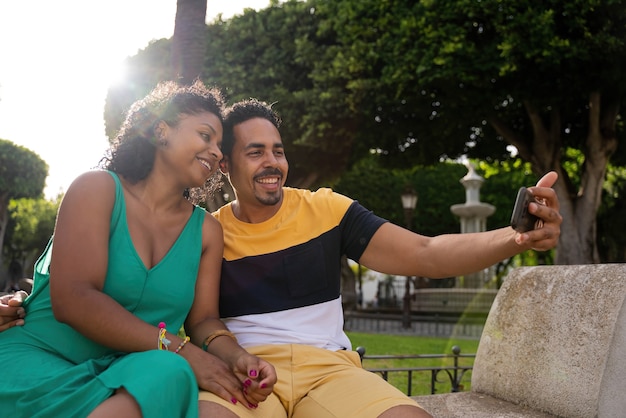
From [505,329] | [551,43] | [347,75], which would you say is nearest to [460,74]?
[551,43]

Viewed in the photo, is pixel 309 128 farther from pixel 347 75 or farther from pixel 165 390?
pixel 165 390

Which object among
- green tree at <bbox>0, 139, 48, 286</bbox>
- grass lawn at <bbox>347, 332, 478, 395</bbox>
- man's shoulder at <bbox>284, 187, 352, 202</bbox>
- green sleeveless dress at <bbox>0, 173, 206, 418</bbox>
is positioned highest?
green tree at <bbox>0, 139, 48, 286</bbox>

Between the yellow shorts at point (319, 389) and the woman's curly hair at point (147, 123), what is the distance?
90 centimetres

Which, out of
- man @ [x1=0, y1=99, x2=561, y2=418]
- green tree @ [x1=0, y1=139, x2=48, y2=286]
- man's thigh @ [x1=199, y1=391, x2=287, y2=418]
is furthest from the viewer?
green tree @ [x1=0, y1=139, x2=48, y2=286]

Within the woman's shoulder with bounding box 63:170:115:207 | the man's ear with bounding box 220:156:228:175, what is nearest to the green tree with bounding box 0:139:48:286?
the man's ear with bounding box 220:156:228:175

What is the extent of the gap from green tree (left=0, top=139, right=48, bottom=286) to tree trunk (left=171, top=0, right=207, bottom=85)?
36.6m

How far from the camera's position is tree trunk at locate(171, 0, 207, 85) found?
18.2ft

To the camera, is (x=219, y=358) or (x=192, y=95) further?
(x=192, y=95)

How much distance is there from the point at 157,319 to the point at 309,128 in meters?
14.5

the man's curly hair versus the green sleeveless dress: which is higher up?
the man's curly hair

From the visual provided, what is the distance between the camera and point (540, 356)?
131 inches

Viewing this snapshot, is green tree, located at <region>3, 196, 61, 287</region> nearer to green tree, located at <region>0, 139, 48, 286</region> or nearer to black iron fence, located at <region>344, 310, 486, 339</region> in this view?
green tree, located at <region>0, 139, 48, 286</region>

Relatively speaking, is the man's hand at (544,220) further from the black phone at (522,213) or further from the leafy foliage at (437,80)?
the leafy foliage at (437,80)

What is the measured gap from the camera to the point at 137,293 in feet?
7.98
